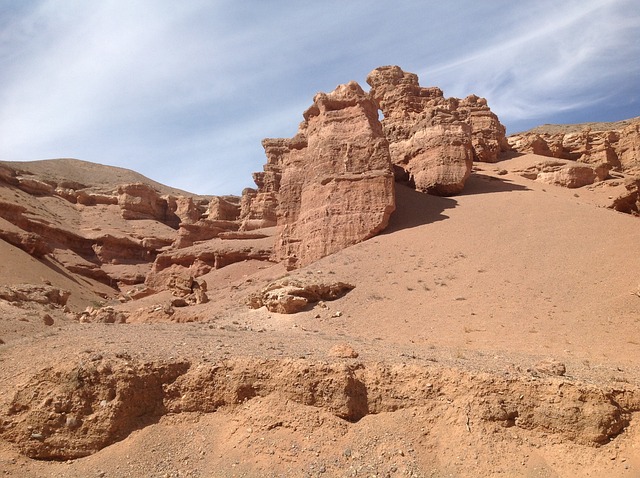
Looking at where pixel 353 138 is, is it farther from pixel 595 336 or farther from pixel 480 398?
pixel 480 398

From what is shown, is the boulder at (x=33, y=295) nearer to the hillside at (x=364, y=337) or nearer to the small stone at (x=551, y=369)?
the hillside at (x=364, y=337)

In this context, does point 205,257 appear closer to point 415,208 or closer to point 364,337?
point 415,208

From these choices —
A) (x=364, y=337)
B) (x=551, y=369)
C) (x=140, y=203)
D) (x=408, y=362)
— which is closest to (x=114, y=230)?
(x=140, y=203)

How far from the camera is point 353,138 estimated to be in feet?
67.7

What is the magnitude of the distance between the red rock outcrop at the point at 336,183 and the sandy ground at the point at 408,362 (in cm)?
358

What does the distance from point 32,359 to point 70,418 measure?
4.76 feet

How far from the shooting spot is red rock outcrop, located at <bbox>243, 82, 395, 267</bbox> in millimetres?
18719

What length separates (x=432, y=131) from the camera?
24.8m

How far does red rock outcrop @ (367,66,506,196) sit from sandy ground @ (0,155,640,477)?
8.67m

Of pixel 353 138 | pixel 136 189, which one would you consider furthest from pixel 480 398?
pixel 136 189

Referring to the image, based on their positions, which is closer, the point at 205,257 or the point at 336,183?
the point at 336,183

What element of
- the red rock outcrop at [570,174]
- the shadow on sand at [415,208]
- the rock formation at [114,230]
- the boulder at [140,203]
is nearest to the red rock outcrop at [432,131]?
the shadow on sand at [415,208]

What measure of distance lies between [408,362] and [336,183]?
527 inches

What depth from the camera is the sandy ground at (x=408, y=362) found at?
5691mm
